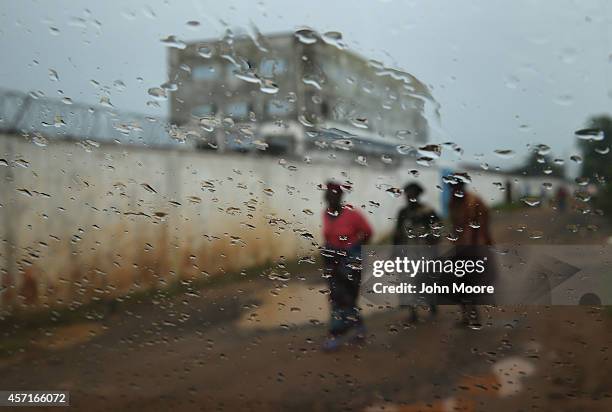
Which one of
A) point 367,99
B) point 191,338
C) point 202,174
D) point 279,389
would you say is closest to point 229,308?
point 191,338

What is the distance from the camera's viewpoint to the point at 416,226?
196 cm

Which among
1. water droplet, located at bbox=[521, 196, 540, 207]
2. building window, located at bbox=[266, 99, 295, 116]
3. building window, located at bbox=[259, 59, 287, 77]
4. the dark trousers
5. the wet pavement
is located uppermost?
building window, located at bbox=[259, 59, 287, 77]

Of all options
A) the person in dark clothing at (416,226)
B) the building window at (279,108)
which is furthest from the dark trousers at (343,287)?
the building window at (279,108)

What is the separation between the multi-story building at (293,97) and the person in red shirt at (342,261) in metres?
0.22

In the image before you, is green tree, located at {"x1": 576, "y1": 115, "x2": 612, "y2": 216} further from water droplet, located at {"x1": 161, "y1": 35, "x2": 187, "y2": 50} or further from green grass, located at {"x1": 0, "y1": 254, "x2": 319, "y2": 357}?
water droplet, located at {"x1": 161, "y1": 35, "x2": 187, "y2": 50}

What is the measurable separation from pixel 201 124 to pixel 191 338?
0.76 metres

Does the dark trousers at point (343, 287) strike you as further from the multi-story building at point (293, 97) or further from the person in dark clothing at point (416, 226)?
the multi-story building at point (293, 97)

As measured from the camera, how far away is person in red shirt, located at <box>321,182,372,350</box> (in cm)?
200

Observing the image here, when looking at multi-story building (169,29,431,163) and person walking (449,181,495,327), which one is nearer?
person walking (449,181,495,327)

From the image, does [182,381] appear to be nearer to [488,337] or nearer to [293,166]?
[293,166]

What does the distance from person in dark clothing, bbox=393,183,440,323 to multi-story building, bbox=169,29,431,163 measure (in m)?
0.19

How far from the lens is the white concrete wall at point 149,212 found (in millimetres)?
2057

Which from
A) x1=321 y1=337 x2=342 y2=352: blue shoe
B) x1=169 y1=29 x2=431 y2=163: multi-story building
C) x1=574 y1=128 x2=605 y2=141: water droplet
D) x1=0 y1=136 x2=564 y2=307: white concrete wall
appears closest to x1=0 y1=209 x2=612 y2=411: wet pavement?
x1=321 y1=337 x2=342 y2=352: blue shoe

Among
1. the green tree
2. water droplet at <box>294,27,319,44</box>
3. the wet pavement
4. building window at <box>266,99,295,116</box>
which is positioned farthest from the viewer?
building window at <box>266,99,295,116</box>
